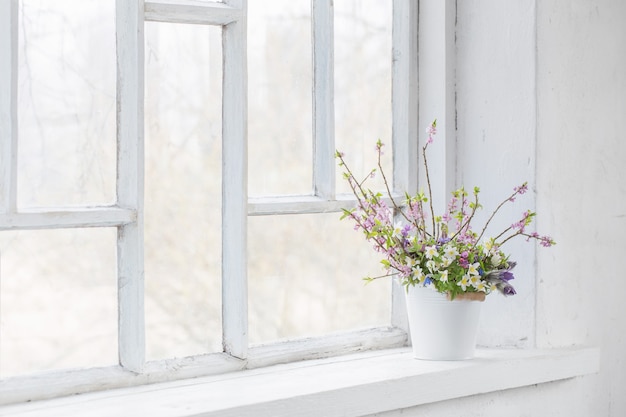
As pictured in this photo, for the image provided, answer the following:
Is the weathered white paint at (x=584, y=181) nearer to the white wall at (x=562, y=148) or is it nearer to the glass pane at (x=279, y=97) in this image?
the white wall at (x=562, y=148)

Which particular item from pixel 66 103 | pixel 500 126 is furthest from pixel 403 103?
pixel 66 103

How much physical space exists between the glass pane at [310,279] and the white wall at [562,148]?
0.32 meters

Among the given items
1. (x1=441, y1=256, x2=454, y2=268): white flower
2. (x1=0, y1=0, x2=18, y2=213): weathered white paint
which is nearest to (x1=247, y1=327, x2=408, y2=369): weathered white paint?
(x1=441, y1=256, x2=454, y2=268): white flower

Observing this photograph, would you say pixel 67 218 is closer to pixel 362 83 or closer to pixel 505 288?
pixel 362 83

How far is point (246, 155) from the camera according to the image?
2014 mm

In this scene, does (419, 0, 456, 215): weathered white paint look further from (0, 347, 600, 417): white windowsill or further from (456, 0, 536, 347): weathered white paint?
(0, 347, 600, 417): white windowsill

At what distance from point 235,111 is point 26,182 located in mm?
457

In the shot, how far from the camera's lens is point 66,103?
5.94ft

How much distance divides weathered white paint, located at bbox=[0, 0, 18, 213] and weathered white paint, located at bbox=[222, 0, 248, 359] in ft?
1.52

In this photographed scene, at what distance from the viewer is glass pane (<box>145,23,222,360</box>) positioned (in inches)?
76.4

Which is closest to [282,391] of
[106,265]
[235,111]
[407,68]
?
[106,265]

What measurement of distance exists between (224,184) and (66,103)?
379mm

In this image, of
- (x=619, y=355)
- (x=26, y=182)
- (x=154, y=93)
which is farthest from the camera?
(x=619, y=355)

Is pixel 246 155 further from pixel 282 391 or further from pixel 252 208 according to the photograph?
pixel 282 391
